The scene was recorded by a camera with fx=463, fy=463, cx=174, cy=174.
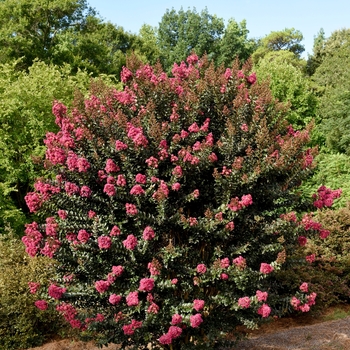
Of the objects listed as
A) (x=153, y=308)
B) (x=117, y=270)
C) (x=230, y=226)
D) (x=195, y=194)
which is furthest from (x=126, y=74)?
(x=153, y=308)

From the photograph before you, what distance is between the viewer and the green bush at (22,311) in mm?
7398

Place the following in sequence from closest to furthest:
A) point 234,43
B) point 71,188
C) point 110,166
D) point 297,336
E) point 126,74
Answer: point 110,166, point 71,188, point 126,74, point 297,336, point 234,43

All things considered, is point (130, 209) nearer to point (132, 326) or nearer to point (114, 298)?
point (114, 298)

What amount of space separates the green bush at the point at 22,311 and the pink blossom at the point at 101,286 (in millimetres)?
2925

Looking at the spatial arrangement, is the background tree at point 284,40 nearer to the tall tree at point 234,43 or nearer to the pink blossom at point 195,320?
the tall tree at point 234,43

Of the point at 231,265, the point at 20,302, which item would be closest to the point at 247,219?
the point at 231,265

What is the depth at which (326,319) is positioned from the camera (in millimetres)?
8625

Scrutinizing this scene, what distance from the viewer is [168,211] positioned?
4883mm

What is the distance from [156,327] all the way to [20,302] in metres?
3.30

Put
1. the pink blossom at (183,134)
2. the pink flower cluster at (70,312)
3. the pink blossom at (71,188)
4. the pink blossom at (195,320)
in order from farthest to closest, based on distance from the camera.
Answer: the pink flower cluster at (70,312)
the pink blossom at (183,134)
the pink blossom at (71,188)
the pink blossom at (195,320)

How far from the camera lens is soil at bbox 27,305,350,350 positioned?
6.79 meters

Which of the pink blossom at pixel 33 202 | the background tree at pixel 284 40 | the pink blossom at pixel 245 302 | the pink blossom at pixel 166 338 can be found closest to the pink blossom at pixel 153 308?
the pink blossom at pixel 166 338

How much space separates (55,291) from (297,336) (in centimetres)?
420

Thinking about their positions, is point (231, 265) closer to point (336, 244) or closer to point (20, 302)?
point (20, 302)
